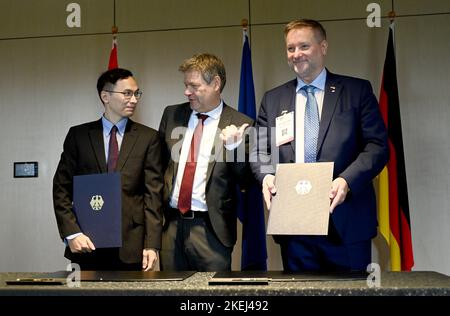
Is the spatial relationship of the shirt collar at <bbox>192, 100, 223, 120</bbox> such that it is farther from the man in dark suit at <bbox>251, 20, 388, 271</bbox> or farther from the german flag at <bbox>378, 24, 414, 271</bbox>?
the german flag at <bbox>378, 24, 414, 271</bbox>

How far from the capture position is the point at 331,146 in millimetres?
2256

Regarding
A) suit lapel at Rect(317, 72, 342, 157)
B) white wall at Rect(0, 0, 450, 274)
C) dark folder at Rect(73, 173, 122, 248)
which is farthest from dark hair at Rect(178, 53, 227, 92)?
white wall at Rect(0, 0, 450, 274)

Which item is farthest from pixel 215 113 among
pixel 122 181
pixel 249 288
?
pixel 249 288

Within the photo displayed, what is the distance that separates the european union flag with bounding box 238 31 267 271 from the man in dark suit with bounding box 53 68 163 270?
66 cm

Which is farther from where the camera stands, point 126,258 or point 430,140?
point 430,140

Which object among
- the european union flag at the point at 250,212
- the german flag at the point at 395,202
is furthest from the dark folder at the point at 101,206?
the german flag at the point at 395,202

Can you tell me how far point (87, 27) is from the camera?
413 cm

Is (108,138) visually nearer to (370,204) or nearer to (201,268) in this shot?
(201,268)

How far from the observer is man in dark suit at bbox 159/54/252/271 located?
250cm

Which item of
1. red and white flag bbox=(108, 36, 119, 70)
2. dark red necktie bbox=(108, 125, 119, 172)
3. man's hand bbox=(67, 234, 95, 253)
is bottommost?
man's hand bbox=(67, 234, 95, 253)

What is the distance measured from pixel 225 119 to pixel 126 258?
80cm

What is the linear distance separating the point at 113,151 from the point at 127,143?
0.08 metres

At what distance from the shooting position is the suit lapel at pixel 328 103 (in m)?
2.27
